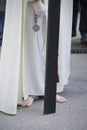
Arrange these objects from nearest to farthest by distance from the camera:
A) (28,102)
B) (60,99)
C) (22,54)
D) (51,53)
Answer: (51,53), (22,54), (28,102), (60,99)

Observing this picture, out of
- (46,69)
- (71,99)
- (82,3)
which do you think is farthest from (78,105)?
(82,3)

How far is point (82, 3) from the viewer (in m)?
5.62

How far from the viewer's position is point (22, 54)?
290 centimetres

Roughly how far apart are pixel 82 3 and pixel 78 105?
111 inches

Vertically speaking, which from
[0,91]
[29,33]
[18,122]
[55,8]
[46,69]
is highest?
[55,8]

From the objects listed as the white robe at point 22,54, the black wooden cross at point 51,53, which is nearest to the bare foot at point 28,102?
the white robe at point 22,54

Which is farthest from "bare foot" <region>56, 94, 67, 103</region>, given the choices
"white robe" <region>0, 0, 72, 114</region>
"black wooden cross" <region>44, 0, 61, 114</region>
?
"black wooden cross" <region>44, 0, 61, 114</region>

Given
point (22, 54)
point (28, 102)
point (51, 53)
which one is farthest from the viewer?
point (28, 102)

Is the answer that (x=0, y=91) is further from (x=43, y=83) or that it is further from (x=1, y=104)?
(x=43, y=83)

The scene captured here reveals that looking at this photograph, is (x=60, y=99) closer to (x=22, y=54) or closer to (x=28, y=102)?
(x=28, y=102)

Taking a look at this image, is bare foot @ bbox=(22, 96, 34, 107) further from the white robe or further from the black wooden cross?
the black wooden cross

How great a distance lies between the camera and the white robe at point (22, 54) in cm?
274

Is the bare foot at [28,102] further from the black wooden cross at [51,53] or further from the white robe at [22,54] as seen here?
the black wooden cross at [51,53]

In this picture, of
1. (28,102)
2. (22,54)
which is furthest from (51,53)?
(28,102)
